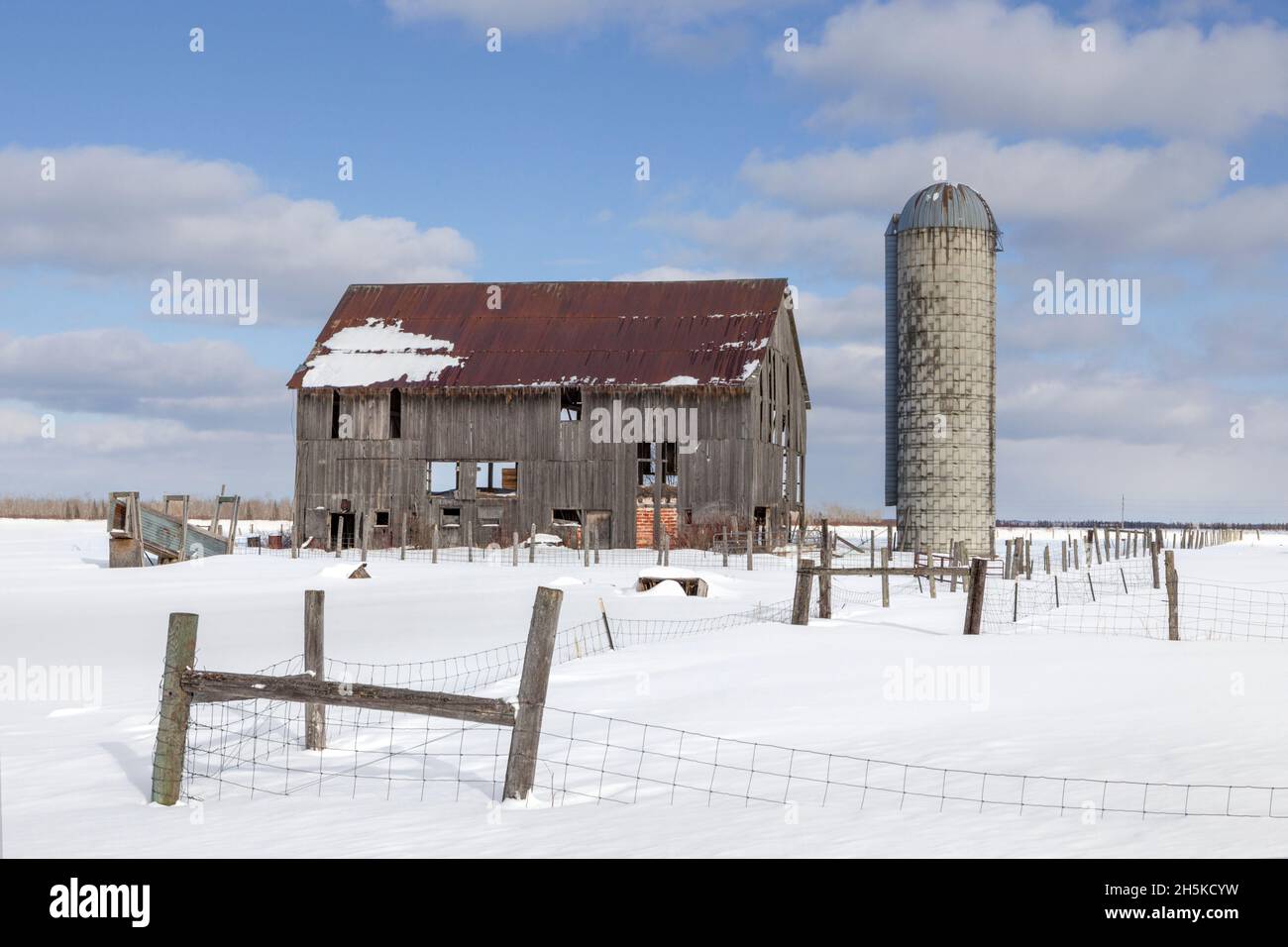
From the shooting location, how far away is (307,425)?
42.8 m

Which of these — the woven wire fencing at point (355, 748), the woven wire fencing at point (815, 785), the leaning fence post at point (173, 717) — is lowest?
the woven wire fencing at point (355, 748)

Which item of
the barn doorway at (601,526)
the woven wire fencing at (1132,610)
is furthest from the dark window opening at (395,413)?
the woven wire fencing at (1132,610)

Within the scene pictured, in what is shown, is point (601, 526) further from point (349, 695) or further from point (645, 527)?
point (349, 695)

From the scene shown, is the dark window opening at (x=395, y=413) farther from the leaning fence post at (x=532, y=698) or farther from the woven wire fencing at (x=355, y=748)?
the leaning fence post at (x=532, y=698)

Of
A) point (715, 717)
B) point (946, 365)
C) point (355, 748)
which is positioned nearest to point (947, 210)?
point (946, 365)

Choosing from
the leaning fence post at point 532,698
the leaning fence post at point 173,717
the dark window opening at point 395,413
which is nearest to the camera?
the leaning fence post at point 532,698

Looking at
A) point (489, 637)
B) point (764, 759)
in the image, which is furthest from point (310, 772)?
point (489, 637)

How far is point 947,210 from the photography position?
44125 mm

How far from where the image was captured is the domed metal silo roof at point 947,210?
44.1 meters

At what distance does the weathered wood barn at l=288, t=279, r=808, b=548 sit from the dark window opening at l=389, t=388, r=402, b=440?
0.06m

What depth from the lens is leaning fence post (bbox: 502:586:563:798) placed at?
899 centimetres

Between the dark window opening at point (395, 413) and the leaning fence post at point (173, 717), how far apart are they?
110 ft

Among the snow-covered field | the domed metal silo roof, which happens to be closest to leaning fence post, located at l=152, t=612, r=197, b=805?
the snow-covered field
